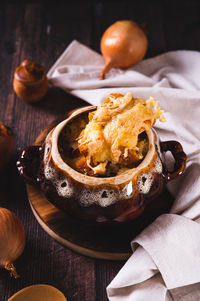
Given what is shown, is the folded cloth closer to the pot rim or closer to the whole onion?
the whole onion

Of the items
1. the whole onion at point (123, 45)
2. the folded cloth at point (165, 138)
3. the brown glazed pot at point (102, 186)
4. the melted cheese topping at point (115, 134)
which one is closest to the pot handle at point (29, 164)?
the brown glazed pot at point (102, 186)

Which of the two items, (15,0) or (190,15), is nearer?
(190,15)

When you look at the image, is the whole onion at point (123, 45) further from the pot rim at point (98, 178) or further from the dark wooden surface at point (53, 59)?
the pot rim at point (98, 178)

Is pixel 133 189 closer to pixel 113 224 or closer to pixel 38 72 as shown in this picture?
pixel 113 224

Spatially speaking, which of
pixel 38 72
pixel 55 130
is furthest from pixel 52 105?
pixel 55 130

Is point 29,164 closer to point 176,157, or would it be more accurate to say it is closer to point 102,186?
point 102,186

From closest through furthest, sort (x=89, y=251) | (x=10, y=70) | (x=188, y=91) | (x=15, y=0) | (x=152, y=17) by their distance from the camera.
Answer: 1. (x=89, y=251)
2. (x=188, y=91)
3. (x=10, y=70)
4. (x=152, y=17)
5. (x=15, y=0)
